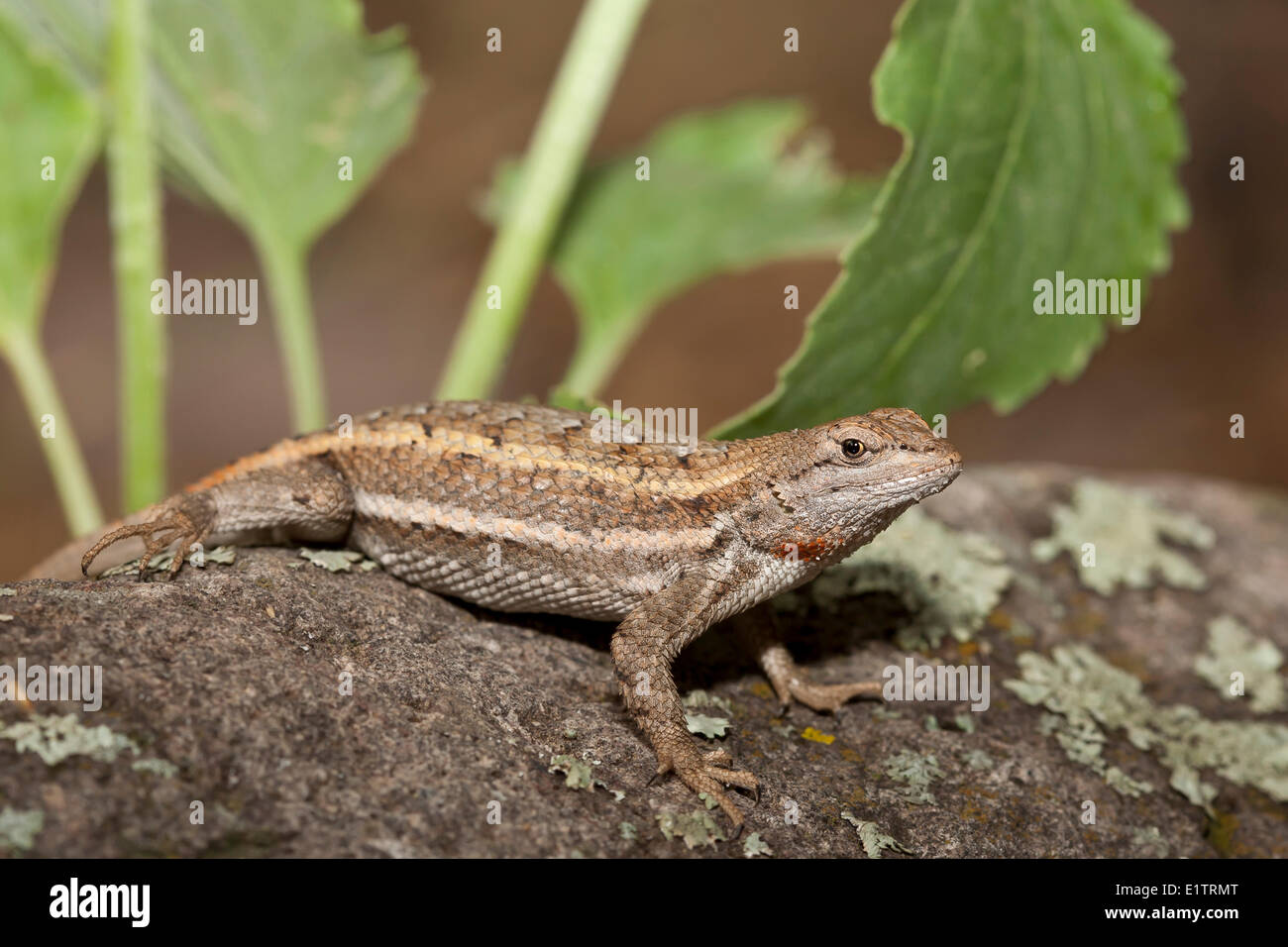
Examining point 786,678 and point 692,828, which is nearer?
point 692,828

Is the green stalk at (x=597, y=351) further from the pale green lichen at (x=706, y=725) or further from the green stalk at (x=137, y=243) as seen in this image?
the pale green lichen at (x=706, y=725)

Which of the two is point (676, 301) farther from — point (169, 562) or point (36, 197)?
point (169, 562)

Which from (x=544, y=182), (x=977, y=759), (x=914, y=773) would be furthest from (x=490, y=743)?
(x=544, y=182)

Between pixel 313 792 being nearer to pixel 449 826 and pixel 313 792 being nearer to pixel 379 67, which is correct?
pixel 449 826

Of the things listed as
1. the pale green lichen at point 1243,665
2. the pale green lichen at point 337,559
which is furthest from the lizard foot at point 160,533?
the pale green lichen at point 1243,665

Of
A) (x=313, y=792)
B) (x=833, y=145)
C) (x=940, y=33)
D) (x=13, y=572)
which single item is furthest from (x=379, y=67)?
(x=833, y=145)
